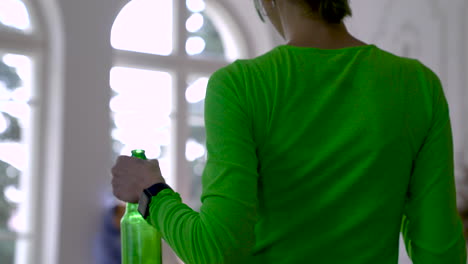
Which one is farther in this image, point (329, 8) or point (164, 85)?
point (164, 85)

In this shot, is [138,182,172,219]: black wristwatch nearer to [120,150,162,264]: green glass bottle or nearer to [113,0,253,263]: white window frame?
[120,150,162,264]: green glass bottle

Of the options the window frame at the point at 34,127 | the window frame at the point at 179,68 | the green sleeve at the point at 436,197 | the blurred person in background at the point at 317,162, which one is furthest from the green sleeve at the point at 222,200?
the window frame at the point at 179,68

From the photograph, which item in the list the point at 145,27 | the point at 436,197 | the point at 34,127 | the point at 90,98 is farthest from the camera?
the point at 145,27

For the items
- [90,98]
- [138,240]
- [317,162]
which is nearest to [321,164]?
[317,162]

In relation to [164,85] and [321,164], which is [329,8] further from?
[164,85]

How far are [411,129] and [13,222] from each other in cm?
329

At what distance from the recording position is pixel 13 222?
3730 mm

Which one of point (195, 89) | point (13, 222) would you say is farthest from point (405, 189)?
point (195, 89)

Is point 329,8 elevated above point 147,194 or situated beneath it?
elevated above

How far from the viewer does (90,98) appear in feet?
11.9

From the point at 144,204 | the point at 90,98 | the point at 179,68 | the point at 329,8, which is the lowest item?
the point at 90,98

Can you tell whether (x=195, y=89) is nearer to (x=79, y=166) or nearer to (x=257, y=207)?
(x=79, y=166)

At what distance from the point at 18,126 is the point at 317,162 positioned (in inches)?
129

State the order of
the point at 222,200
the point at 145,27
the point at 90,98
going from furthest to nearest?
1. the point at 145,27
2. the point at 90,98
3. the point at 222,200
